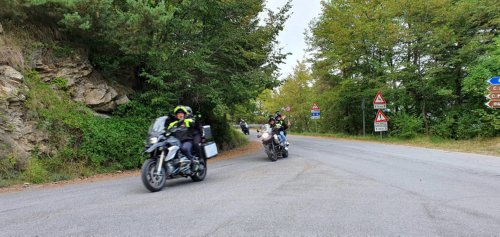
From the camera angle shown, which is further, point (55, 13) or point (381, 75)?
point (381, 75)

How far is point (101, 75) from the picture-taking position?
1306 centimetres

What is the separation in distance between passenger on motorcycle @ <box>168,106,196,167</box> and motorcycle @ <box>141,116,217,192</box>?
11 centimetres

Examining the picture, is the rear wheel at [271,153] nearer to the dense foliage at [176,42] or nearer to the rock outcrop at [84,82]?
the dense foliage at [176,42]

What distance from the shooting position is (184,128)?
8062 mm

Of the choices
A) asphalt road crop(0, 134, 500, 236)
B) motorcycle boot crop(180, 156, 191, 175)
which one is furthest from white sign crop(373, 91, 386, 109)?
motorcycle boot crop(180, 156, 191, 175)

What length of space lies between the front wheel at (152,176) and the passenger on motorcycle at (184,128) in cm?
90

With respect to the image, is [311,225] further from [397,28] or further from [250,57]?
[397,28]

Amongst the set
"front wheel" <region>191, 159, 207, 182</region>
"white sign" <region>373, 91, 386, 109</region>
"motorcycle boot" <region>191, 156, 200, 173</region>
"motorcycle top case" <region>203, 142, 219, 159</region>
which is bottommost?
"front wheel" <region>191, 159, 207, 182</region>

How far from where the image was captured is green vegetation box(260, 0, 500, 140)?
61.6ft

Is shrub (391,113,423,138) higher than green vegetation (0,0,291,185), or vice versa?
green vegetation (0,0,291,185)

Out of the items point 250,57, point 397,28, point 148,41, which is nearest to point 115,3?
point 148,41

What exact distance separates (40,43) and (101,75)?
7.25 ft

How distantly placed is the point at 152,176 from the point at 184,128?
56.8 inches

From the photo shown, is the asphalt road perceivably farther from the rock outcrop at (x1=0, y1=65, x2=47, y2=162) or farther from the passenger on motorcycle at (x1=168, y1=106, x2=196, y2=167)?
the rock outcrop at (x1=0, y1=65, x2=47, y2=162)
